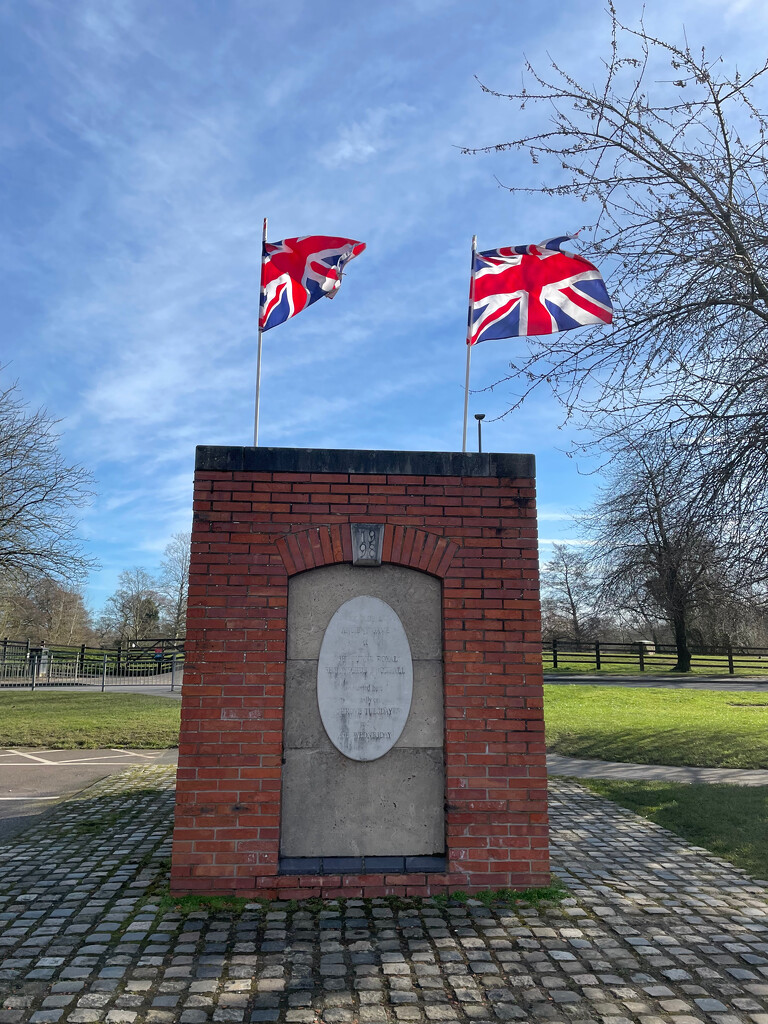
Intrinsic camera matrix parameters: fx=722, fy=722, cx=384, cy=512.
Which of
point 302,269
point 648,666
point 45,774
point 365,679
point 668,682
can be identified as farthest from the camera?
point 648,666

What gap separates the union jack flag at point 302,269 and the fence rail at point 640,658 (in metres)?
24.0

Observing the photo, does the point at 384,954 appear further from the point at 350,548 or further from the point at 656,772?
the point at 656,772

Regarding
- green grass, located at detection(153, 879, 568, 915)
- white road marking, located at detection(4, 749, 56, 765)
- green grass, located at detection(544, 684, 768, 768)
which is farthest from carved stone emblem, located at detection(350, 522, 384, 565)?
green grass, located at detection(544, 684, 768, 768)

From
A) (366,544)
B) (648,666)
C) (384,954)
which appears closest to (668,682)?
(648,666)

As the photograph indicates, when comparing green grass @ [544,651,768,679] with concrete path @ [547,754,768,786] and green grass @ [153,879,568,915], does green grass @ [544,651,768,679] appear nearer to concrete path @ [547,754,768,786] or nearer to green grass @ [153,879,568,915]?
concrete path @ [547,754,768,786]

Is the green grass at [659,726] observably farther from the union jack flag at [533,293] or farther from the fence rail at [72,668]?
the fence rail at [72,668]

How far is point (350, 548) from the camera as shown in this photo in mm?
5316

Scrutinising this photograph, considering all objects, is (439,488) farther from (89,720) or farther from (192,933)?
(89,720)

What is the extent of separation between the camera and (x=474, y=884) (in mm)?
4996

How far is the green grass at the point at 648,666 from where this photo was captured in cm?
2805

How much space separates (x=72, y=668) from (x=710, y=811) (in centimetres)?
2543

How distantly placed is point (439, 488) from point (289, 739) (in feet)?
6.97

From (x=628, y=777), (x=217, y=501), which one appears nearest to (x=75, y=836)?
(x=217, y=501)

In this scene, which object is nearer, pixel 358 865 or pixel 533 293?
pixel 358 865
